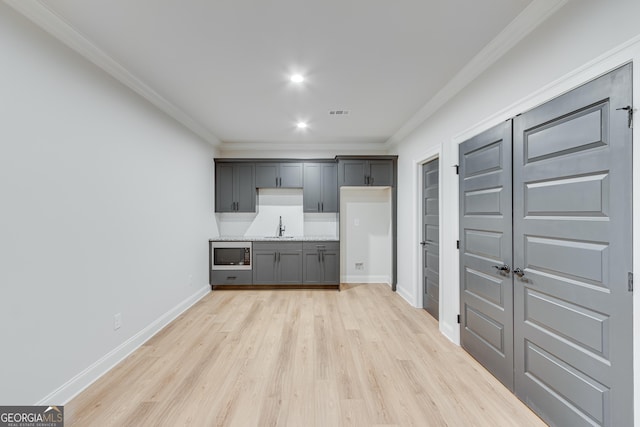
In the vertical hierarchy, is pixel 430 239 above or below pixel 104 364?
above

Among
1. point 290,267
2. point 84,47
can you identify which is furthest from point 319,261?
point 84,47

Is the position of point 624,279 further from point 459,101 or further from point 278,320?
point 278,320

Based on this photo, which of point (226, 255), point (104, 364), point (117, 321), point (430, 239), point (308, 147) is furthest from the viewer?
point (308, 147)

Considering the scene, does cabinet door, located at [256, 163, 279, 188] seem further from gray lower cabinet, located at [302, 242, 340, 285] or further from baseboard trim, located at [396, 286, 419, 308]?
baseboard trim, located at [396, 286, 419, 308]

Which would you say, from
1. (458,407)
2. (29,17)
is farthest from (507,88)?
(29,17)

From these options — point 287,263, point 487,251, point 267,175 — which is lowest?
point 287,263

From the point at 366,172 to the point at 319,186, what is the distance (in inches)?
35.4

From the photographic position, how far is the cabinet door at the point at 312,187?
5.02 m

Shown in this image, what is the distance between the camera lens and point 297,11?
177cm

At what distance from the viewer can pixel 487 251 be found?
7.54 feet

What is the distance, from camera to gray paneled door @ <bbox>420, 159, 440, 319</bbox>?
3.44 metres

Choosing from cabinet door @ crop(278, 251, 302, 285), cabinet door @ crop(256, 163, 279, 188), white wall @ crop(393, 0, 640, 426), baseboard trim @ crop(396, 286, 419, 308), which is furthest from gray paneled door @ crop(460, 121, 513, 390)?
cabinet door @ crop(256, 163, 279, 188)

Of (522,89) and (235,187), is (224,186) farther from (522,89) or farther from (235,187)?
(522,89)

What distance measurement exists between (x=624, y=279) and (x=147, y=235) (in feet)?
12.2
